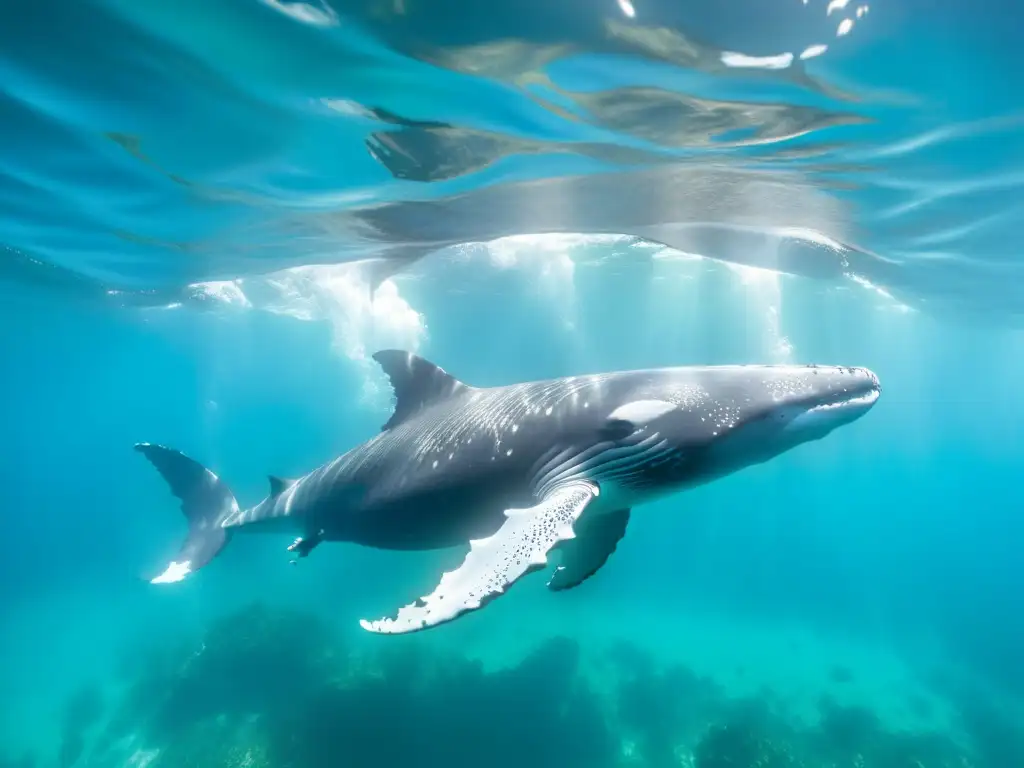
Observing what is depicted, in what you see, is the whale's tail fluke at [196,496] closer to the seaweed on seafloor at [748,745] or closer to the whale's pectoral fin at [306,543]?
the whale's pectoral fin at [306,543]

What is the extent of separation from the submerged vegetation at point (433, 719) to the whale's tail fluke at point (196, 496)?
7280 millimetres

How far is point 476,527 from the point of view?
21.1ft

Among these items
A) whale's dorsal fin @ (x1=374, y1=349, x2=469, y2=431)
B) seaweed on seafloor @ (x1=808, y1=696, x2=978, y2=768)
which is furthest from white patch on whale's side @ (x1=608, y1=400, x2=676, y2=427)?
seaweed on seafloor @ (x1=808, y1=696, x2=978, y2=768)

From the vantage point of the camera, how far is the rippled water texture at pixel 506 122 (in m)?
8.82

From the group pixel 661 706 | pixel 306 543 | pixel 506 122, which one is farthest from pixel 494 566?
pixel 661 706

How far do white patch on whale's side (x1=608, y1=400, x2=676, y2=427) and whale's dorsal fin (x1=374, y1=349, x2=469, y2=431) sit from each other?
299cm

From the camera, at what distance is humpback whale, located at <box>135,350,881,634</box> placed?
4.31 m

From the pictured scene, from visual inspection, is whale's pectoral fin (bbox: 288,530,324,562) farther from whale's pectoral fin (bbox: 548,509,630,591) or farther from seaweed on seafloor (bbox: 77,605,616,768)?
seaweed on seafloor (bbox: 77,605,616,768)

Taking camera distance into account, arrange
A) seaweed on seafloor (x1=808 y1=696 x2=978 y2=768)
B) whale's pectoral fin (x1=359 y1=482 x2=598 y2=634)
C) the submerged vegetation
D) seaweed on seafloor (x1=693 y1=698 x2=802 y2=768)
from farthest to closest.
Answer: seaweed on seafloor (x1=808 y1=696 x2=978 y2=768) < the submerged vegetation < seaweed on seafloor (x1=693 y1=698 x2=802 y2=768) < whale's pectoral fin (x1=359 y1=482 x2=598 y2=634)

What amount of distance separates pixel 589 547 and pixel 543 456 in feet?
6.20

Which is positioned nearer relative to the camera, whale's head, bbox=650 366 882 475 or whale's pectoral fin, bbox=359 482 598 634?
whale's pectoral fin, bbox=359 482 598 634

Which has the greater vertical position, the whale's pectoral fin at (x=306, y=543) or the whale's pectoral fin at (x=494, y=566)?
the whale's pectoral fin at (x=494, y=566)

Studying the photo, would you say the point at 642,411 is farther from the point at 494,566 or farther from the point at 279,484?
the point at 279,484

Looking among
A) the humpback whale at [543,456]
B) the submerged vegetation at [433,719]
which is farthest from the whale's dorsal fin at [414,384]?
the submerged vegetation at [433,719]
